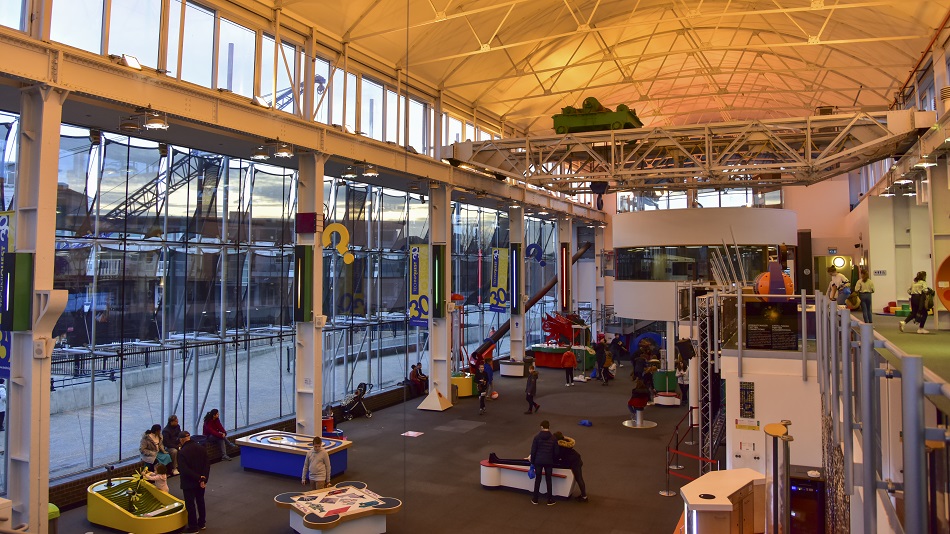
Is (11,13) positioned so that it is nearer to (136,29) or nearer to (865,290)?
(136,29)

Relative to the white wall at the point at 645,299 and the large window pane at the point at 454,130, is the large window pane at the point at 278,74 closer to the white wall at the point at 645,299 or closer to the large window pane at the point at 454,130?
the large window pane at the point at 454,130

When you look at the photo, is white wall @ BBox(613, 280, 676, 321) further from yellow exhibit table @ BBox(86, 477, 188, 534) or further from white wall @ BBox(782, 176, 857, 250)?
yellow exhibit table @ BBox(86, 477, 188, 534)

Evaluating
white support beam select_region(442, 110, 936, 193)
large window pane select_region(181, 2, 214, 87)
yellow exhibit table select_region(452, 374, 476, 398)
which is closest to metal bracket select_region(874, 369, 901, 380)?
large window pane select_region(181, 2, 214, 87)

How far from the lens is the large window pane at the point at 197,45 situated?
1238cm

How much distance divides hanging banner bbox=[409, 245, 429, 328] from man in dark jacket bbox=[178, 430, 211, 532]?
31.6ft

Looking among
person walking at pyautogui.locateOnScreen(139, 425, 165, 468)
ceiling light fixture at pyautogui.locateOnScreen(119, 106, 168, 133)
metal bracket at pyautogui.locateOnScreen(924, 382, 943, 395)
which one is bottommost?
person walking at pyautogui.locateOnScreen(139, 425, 165, 468)

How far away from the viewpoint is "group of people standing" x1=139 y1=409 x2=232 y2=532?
10125 millimetres

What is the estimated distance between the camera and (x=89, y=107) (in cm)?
1085

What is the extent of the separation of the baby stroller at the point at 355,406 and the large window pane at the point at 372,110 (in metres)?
6.86

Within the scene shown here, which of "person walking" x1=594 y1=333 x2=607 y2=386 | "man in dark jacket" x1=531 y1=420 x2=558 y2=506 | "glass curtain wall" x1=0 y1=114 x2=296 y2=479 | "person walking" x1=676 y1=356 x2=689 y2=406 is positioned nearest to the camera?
"man in dark jacket" x1=531 y1=420 x2=558 y2=506

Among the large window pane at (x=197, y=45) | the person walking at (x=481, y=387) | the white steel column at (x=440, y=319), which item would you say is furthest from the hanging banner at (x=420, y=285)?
the large window pane at (x=197, y=45)

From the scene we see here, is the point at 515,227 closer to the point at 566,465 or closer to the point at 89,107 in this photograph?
the point at 566,465

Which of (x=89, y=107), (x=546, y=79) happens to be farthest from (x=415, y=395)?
(x=89, y=107)

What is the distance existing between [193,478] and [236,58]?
8140mm
